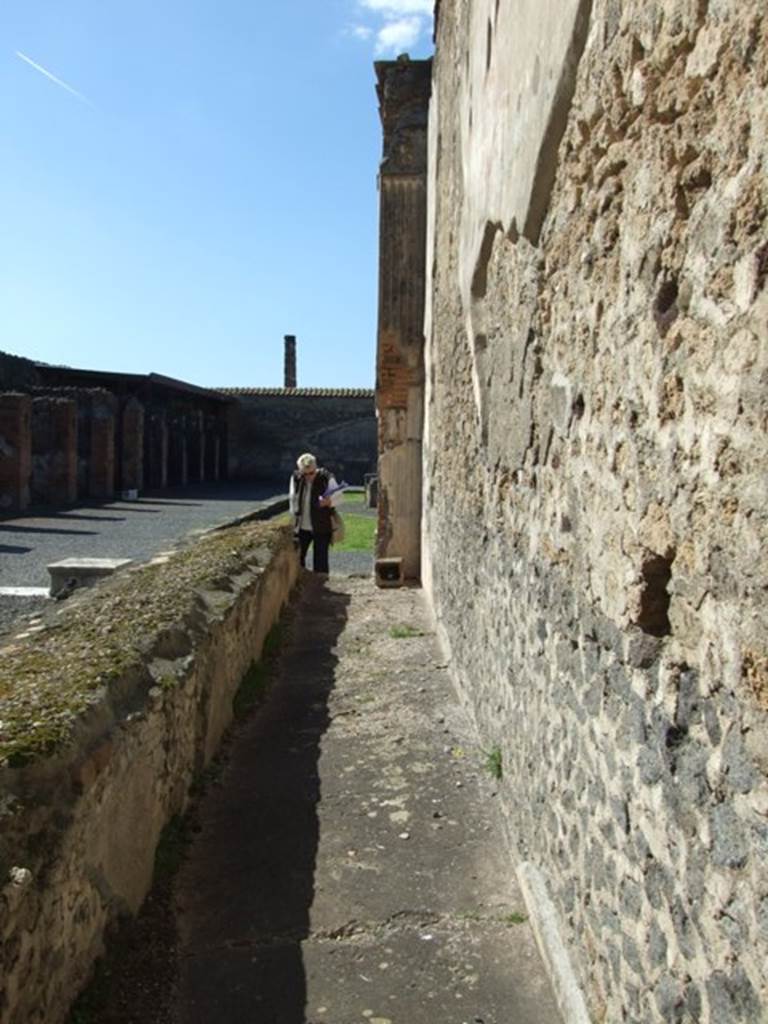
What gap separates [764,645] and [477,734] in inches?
125

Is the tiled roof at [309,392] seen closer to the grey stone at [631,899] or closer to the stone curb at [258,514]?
the stone curb at [258,514]

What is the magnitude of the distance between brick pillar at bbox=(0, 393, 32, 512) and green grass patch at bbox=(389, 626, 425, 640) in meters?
11.8

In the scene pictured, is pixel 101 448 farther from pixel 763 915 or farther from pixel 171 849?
pixel 763 915

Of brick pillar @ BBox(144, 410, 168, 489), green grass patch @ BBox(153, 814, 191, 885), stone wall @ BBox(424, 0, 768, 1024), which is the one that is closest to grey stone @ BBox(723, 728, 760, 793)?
stone wall @ BBox(424, 0, 768, 1024)

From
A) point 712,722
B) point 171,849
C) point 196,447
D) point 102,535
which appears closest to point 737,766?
point 712,722

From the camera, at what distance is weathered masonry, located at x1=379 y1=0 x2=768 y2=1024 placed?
1.30 m

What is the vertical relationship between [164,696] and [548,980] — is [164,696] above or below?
above

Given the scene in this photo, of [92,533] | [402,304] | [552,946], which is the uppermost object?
[402,304]

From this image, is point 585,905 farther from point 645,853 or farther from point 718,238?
point 718,238

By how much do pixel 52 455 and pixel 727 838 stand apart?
19.3 m

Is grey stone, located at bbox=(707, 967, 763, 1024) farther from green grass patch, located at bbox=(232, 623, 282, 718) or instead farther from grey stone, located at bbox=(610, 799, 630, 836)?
green grass patch, located at bbox=(232, 623, 282, 718)

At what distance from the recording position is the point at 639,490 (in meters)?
1.76

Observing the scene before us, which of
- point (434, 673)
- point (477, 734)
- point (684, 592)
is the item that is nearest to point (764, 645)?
point (684, 592)

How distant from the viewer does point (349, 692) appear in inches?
205
